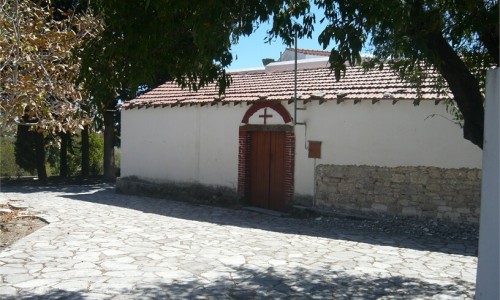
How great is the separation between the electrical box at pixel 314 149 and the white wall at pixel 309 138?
0.39 ft

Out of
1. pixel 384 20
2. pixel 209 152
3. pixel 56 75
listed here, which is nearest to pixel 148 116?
pixel 209 152

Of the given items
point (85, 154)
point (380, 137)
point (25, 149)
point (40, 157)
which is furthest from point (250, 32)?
point (85, 154)

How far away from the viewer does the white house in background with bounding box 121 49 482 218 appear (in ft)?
34.6

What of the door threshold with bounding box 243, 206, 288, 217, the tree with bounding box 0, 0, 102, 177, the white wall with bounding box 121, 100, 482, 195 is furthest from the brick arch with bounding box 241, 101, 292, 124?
the tree with bounding box 0, 0, 102, 177

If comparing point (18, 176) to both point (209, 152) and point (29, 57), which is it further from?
point (29, 57)

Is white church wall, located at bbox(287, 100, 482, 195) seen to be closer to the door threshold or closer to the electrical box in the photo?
the electrical box

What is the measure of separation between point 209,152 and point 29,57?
5.81 meters

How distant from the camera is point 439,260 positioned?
771 cm

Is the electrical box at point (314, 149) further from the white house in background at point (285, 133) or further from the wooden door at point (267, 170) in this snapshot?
the wooden door at point (267, 170)

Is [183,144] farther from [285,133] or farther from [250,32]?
[250,32]

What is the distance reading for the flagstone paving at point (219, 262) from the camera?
19.2 feet

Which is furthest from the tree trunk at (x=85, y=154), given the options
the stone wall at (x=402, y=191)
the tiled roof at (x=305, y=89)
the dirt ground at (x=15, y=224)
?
the stone wall at (x=402, y=191)

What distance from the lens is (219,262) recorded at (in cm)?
720

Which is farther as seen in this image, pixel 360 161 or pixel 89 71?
pixel 360 161
